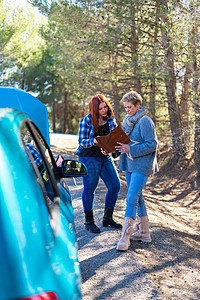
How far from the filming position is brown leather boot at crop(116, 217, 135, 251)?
4543mm

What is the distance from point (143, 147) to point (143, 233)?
4.44 ft

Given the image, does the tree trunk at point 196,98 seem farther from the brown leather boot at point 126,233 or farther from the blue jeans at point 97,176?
the brown leather boot at point 126,233

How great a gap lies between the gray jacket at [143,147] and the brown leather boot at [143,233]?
788 mm

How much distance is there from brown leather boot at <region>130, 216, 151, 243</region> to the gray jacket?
79cm

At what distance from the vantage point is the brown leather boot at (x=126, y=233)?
454 cm

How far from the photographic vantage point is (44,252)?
1.46 metres

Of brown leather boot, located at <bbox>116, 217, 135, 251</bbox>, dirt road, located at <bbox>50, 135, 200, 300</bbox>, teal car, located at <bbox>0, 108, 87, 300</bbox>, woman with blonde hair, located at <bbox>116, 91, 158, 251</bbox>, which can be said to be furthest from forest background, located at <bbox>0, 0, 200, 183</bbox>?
teal car, located at <bbox>0, 108, 87, 300</bbox>

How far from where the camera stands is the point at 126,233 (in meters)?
4.59

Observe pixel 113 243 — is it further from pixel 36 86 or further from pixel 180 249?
pixel 36 86

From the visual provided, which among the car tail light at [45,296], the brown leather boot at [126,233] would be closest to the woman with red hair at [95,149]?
the brown leather boot at [126,233]

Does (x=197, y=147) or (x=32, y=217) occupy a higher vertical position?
(x=32, y=217)

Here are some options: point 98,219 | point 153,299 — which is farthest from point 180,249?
point 153,299

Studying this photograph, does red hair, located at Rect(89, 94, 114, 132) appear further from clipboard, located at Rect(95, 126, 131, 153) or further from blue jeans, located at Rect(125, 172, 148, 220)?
blue jeans, located at Rect(125, 172, 148, 220)

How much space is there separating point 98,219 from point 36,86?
38950mm
